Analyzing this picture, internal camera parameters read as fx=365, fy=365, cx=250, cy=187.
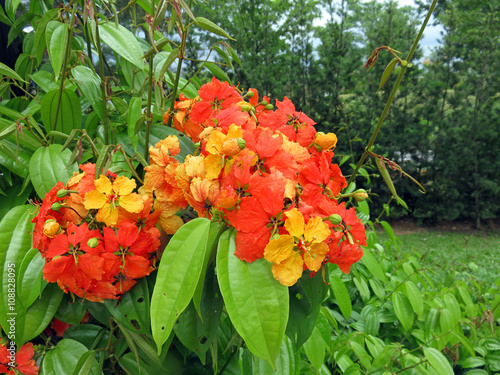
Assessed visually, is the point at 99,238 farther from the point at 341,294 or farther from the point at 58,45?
the point at 341,294

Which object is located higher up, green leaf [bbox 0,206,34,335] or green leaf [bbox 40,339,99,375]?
green leaf [bbox 0,206,34,335]

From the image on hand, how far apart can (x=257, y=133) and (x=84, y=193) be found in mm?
239

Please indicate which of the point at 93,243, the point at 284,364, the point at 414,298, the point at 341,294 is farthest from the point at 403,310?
the point at 93,243

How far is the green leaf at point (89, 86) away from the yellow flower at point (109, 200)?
25cm

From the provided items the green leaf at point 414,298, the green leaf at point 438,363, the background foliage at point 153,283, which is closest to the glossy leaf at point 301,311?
the background foliage at point 153,283

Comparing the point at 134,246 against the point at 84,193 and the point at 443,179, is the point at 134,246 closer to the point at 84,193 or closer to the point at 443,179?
the point at 84,193

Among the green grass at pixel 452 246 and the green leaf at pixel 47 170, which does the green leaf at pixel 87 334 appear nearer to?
the green leaf at pixel 47 170

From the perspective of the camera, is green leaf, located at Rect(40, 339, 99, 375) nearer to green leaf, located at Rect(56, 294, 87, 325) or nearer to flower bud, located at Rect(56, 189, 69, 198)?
green leaf, located at Rect(56, 294, 87, 325)

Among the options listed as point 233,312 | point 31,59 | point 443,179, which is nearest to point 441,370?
point 233,312

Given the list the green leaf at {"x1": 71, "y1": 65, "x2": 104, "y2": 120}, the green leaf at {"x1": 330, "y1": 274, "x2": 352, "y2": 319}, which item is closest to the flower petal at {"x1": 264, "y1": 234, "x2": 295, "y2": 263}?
the green leaf at {"x1": 71, "y1": 65, "x2": 104, "y2": 120}

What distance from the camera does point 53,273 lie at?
0.45m

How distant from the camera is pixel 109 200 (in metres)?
0.45

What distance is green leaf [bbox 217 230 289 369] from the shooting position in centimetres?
Answer: 36

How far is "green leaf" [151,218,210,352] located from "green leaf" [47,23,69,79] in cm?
38
